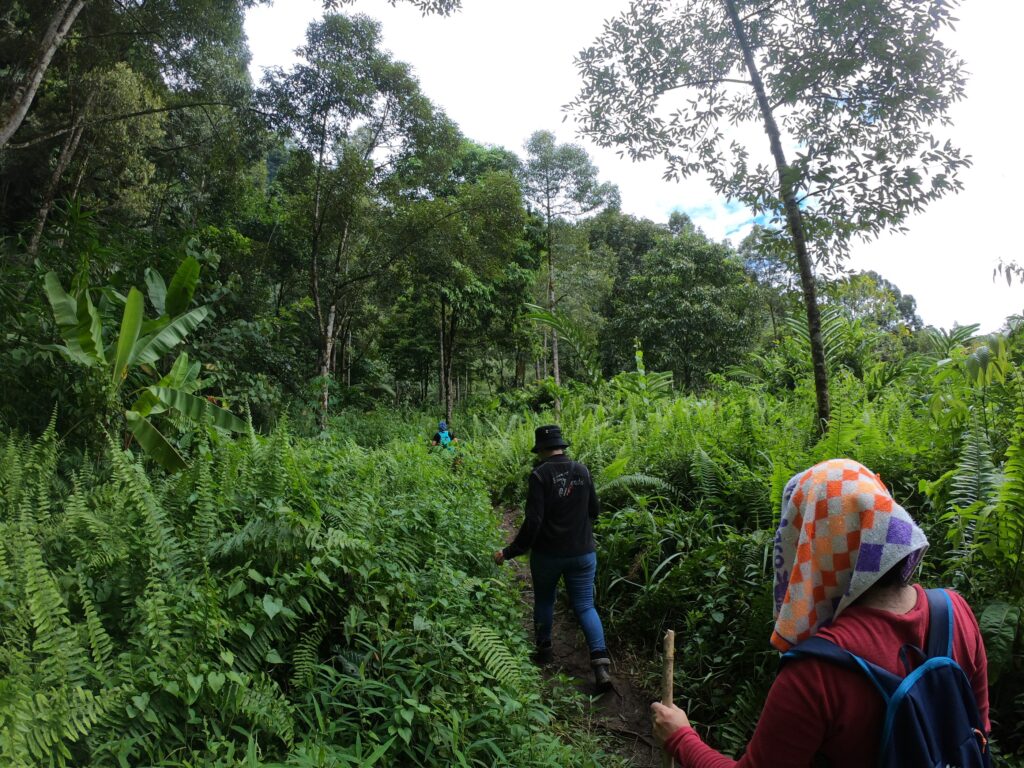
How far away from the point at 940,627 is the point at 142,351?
596cm

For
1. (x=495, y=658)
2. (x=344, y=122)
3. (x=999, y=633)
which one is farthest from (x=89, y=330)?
(x=344, y=122)

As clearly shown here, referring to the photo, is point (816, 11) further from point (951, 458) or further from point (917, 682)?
point (917, 682)

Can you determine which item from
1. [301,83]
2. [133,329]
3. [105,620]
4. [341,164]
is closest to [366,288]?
[341,164]

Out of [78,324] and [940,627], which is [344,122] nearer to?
[78,324]

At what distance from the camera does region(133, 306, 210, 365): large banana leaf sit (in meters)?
5.21

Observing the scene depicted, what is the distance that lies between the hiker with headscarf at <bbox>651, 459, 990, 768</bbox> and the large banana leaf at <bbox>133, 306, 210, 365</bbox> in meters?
5.60

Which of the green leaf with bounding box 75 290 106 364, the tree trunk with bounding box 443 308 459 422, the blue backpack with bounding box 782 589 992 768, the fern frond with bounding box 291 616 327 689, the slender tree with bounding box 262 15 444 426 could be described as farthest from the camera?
the tree trunk with bounding box 443 308 459 422

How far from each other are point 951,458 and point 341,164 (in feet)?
43.1

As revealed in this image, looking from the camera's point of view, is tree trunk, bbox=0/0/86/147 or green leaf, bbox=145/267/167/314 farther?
green leaf, bbox=145/267/167/314

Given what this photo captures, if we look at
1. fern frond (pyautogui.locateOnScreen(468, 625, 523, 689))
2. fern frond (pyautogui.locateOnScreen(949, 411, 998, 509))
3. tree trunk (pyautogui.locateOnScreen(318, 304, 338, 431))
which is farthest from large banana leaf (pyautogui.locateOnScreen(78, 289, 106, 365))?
tree trunk (pyautogui.locateOnScreen(318, 304, 338, 431))

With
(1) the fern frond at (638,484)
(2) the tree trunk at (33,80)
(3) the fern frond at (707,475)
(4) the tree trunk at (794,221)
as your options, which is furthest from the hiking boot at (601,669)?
(2) the tree trunk at (33,80)

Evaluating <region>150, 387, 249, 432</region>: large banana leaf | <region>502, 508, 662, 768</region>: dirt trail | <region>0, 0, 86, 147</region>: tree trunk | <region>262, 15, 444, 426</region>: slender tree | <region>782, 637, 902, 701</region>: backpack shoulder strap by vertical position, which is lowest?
<region>502, 508, 662, 768</region>: dirt trail

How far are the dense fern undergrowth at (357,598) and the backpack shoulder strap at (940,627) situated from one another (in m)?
1.93

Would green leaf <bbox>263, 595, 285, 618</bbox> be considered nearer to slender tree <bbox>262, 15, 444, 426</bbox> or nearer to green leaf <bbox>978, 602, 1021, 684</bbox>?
green leaf <bbox>978, 602, 1021, 684</bbox>
